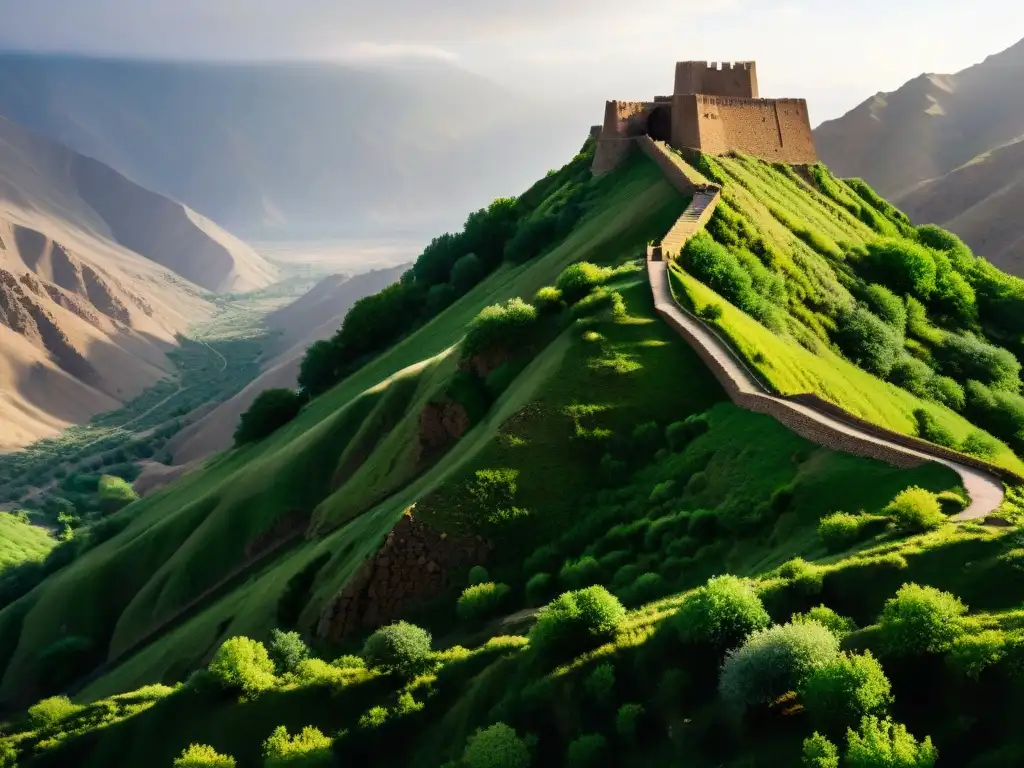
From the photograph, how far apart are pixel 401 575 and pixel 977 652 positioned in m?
25.8

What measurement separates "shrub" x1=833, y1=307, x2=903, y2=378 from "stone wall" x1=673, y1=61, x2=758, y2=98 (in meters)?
35.8

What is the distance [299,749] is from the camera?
1165 inches

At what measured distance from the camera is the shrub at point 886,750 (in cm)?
1767

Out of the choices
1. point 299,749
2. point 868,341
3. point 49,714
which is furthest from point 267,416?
point 299,749

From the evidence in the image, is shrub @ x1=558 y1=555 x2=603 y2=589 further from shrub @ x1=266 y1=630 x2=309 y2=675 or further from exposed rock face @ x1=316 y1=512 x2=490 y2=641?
shrub @ x1=266 y1=630 x2=309 y2=675

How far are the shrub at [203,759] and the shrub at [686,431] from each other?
2112 centimetres

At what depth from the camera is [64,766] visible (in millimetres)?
35656

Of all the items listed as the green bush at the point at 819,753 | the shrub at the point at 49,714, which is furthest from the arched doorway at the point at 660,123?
the green bush at the point at 819,753

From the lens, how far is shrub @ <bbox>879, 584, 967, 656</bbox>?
67.0 ft

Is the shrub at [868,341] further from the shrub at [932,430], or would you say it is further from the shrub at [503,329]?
the shrub at [503,329]

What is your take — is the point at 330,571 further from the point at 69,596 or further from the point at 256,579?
the point at 69,596

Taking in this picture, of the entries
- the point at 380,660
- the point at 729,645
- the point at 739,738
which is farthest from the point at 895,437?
the point at 380,660

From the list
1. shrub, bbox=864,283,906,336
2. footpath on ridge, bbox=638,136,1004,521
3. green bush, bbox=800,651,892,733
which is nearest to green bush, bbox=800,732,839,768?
green bush, bbox=800,651,892,733

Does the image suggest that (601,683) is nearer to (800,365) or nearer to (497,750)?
(497,750)
